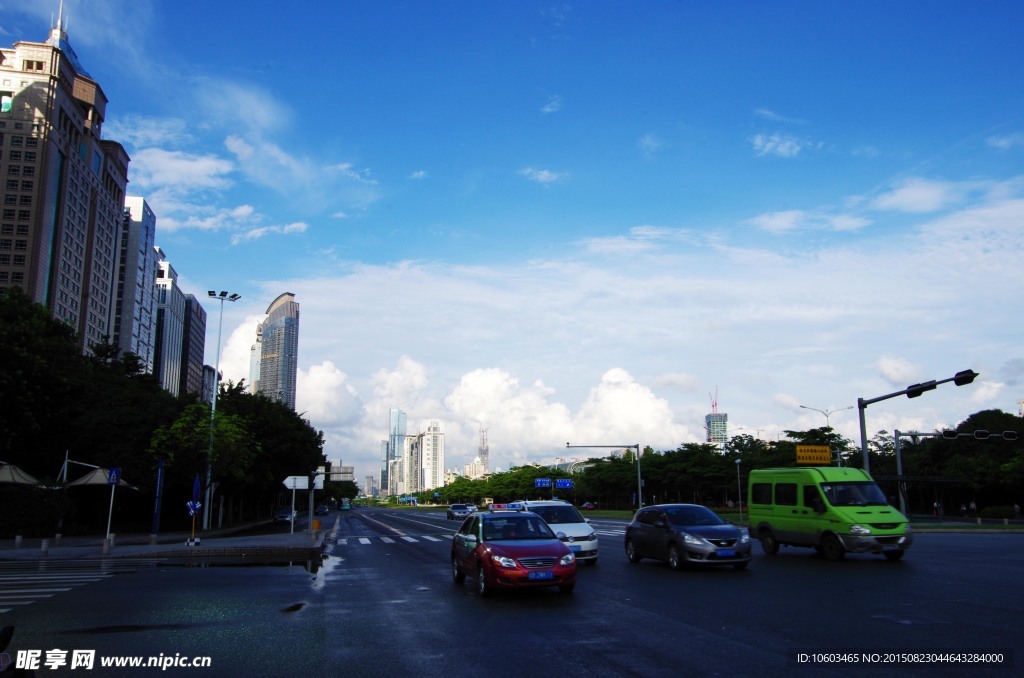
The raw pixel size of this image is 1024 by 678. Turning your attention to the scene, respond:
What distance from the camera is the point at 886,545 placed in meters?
17.3

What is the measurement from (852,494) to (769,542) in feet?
10.5

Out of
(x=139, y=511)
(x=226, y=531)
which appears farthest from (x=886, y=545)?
(x=139, y=511)

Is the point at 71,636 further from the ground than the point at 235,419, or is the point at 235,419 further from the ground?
the point at 235,419

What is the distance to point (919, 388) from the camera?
27734 millimetres

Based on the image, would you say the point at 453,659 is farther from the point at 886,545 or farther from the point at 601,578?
the point at 886,545

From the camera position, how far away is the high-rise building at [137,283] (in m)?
154

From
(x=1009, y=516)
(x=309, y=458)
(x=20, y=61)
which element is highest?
(x=20, y=61)

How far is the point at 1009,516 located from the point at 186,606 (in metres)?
66.7

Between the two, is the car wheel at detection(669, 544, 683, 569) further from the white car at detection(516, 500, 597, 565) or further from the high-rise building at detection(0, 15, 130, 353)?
the high-rise building at detection(0, 15, 130, 353)

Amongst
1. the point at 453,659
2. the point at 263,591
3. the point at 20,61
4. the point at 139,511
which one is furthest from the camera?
the point at 20,61

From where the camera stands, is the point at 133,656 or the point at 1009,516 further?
the point at 1009,516

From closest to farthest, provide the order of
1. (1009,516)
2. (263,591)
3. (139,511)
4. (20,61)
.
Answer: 1. (263,591)
2. (139,511)
3. (1009,516)
4. (20,61)

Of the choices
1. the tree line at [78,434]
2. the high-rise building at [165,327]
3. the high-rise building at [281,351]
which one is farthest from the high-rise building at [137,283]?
the tree line at [78,434]

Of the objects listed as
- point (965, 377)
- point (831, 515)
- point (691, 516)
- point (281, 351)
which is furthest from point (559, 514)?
point (281, 351)
